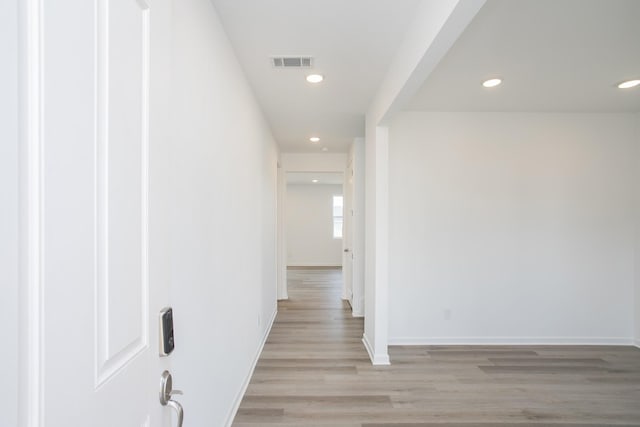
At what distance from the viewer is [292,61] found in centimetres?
249

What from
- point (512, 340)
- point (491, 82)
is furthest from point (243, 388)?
point (491, 82)

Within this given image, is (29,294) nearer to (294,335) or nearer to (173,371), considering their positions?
(173,371)

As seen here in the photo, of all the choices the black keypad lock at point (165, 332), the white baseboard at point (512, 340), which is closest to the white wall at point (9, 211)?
the black keypad lock at point (165, 332)

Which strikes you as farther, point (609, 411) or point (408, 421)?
point (609, 411)

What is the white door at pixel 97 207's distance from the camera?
0.47 meters

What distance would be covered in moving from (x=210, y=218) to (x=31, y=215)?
1.37 meters

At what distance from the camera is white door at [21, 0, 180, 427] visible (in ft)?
1.53

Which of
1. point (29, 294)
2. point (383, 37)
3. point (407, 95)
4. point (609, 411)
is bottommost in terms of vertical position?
point (609, 411)

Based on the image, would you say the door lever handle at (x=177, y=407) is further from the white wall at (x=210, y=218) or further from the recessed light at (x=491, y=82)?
the recessed light at (x=491, y=82)

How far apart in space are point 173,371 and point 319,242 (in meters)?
8.71

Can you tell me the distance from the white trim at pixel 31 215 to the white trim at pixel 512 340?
369 centimetres

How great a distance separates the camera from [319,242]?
9984 mm

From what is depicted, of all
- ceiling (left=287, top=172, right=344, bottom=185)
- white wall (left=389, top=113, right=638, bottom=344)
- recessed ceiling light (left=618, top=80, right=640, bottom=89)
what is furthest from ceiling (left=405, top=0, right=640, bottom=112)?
ceiling (left=287, top=172, right=344, bottom=185)

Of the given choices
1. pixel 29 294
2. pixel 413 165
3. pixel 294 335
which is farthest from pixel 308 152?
pixel 29 294
